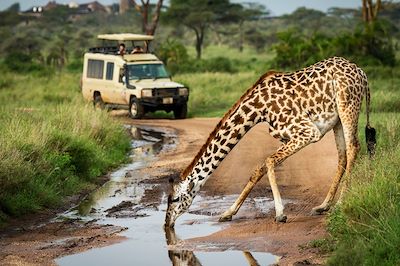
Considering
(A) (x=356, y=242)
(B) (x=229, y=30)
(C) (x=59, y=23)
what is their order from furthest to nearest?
(C) (x=59, y=23), (B) (x=229, y=30), (A) (x=356, y=242)

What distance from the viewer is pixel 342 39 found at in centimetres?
3706

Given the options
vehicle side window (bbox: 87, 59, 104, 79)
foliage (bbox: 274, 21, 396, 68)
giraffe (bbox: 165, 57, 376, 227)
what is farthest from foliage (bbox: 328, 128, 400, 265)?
foliage (bbox: 274, 21, 396, 68)

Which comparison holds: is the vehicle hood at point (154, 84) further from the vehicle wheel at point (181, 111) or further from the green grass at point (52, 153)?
the green grass at point (52, 153)

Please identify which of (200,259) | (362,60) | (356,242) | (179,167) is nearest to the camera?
(356,242)

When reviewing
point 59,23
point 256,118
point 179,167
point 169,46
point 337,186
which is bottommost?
point 59,23

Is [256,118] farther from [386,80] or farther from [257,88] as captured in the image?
[386,80]

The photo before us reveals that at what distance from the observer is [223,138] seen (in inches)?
468

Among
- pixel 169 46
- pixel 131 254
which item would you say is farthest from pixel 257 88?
pixel 169 46

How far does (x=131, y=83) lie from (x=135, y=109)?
75 centimetres

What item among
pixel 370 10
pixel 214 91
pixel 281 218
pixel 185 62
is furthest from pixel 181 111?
pixel 185 62

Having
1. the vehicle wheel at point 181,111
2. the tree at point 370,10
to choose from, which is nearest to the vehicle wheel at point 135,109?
the vehicle wheel at point 181,111

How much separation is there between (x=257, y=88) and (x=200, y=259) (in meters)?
2.88

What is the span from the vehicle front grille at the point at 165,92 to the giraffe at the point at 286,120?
15159 millimetres

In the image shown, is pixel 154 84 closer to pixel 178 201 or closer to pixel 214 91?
pixel 214 91
